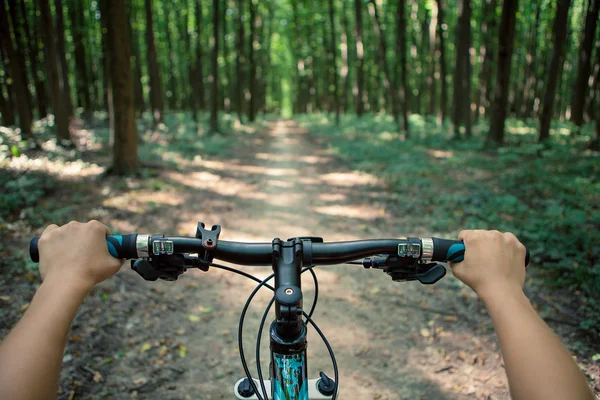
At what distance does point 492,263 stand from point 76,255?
5.31 feet

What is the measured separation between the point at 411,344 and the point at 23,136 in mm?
15109

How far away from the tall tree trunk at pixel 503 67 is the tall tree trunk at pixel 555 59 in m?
1.27

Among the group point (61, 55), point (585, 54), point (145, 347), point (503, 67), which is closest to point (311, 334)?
point (145, 347)

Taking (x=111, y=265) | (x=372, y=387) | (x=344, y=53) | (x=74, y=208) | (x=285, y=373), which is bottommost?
(x=372, y=387)

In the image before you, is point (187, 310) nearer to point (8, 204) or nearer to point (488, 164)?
point (8, 204)

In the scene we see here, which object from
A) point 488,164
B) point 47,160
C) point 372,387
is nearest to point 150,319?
point 372,387

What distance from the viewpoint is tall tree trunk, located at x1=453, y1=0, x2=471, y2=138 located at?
15125 mm

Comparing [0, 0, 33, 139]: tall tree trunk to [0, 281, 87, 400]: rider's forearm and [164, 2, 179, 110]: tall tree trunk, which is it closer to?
[164, 2, 179, 110]: tall tree trunk

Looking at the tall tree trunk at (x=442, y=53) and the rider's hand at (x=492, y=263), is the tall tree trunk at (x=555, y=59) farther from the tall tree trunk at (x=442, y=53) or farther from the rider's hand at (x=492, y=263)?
the rider's hand at (x=492, y=263)

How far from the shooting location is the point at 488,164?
11742 millimetres

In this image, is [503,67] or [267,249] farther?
[503,67]

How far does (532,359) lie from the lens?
1258 millimetres

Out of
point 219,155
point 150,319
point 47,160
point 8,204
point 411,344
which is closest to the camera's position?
point 411,344

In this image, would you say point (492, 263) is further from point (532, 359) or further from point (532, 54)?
point (532, 54)
